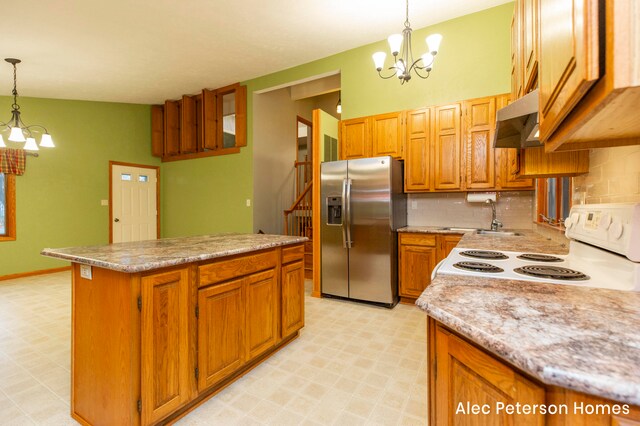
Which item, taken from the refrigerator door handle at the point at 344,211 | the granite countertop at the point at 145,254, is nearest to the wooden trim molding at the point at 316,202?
the refrigerator door handle at the point at 344,211

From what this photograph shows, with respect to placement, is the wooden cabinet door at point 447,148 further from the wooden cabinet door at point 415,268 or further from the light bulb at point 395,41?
the light bulb at point 395,41

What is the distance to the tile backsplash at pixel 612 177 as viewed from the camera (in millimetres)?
1197

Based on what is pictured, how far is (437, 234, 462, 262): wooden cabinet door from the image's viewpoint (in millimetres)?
3318

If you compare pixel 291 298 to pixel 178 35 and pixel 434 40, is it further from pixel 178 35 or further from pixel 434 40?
pixel 178 35

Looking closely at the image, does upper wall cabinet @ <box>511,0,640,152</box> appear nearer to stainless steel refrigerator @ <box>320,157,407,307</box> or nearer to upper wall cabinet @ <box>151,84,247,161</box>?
stainless steel refrigerator @ <box>320,157,407,307</box>

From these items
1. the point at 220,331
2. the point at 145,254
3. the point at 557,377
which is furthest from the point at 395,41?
the point at 557,377

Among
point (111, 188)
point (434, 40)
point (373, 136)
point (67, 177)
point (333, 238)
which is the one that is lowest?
point (333, 238)

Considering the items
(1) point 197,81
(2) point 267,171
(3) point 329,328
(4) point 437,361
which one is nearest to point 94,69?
(1) point 197,81

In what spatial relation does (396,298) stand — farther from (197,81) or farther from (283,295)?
(197,81)

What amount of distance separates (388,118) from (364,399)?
322 cm

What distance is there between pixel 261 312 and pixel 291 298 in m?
0.39

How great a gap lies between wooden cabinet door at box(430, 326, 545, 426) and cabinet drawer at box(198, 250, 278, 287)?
4.29ft

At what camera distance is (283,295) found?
242 cm

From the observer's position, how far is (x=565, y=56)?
71 centimetres
